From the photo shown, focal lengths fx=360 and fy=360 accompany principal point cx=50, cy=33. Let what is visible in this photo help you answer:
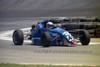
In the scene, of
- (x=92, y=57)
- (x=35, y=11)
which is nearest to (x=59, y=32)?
(x=92, y=57)

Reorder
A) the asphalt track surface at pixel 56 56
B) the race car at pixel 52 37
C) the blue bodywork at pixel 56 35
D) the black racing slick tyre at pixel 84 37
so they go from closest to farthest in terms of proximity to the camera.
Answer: the asphalt track surface at pixel 56 56 < the race car at pixel 52 37 < the blue bodywork at pixel 56 35 < the black racing slick tyre at pixel 84 37

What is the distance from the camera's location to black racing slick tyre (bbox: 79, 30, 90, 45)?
1510 cm

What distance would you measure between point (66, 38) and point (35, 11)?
40.2m

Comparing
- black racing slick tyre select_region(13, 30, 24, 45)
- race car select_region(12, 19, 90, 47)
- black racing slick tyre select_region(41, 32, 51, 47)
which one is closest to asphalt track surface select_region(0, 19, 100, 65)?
black racing slick tyre select_region(41, 32, 51, 47)

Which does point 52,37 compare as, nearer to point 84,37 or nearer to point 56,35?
point 56,35

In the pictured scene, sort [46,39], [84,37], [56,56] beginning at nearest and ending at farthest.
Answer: [56,56], [46,39], [84,37]

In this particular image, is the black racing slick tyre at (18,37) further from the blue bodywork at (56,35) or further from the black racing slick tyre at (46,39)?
the black racing slick tyre at (46,39)

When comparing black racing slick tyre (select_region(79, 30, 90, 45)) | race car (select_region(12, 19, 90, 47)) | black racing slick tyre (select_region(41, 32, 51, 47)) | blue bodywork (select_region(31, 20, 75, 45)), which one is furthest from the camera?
black racing slick tyre (select_region(79, 30, 90, 45))

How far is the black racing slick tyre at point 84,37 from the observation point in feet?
49.5

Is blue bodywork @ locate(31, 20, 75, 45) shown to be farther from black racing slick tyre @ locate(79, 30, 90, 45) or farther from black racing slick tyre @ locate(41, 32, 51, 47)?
black racing slick tyre @ locate(79, 30, 90, 45)

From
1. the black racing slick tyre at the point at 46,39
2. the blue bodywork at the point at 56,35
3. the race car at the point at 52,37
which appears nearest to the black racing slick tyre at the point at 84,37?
the race car at the point at 52,37

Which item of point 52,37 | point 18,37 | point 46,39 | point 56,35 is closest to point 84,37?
point 56,35

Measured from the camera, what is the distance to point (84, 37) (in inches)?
598

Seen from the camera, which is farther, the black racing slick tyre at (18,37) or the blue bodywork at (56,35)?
the black racing slick tyre at (18,37)
